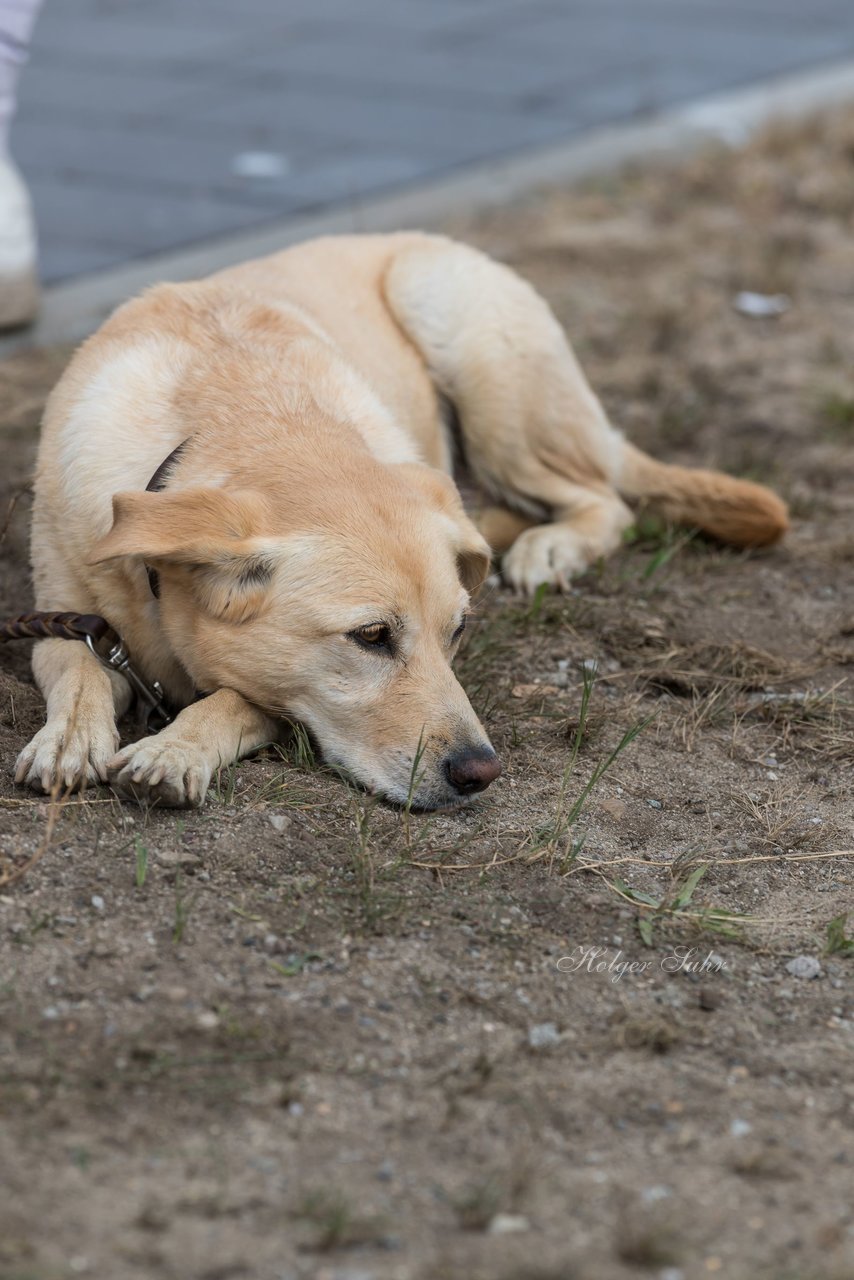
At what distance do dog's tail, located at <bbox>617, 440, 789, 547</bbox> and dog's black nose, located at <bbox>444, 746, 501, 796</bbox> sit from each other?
180 centimetres

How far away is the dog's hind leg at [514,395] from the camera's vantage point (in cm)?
464

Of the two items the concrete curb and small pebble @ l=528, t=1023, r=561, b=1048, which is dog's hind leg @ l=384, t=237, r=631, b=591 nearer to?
Answer: the concrete curb

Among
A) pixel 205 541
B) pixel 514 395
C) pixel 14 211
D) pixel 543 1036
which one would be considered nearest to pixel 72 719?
pixel 205 541

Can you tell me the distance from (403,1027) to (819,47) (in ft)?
28.0

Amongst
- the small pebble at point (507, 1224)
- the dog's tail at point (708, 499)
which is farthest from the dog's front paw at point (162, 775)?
the dog's tail at point (708, 499)

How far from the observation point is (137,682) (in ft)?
11.2

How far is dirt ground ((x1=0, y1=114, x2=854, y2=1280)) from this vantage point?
207 cm

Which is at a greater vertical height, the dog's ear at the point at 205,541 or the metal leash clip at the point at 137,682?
the dog's ear at the point at 205,541

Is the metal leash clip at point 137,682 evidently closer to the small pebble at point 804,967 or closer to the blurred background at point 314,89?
the small pebble at point 804,967

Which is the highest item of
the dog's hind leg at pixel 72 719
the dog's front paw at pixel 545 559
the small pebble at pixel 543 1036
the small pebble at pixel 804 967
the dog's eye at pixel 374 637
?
the dog's eye at pixel 374 637

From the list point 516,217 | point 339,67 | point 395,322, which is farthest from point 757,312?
point 339,67

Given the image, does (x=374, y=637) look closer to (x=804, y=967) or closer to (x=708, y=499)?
(x=804, y=967)

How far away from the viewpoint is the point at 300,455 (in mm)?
3230

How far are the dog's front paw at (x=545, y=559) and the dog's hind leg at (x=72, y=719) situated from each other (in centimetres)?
134
